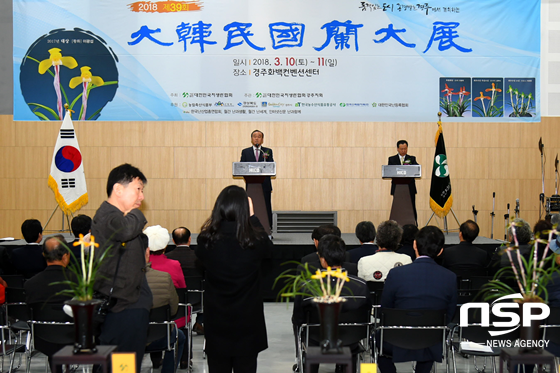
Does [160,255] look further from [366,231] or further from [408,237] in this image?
[408,237]

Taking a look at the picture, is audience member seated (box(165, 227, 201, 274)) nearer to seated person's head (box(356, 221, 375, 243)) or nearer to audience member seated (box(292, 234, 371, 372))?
seated person's head (box(356, 221, 375, 243))

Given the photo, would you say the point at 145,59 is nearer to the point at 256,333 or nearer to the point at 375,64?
the point at 375,64

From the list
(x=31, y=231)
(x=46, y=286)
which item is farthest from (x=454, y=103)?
(x=46, y=286)

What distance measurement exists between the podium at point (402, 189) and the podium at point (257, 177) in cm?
167

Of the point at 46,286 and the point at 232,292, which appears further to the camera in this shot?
the point at 46,286

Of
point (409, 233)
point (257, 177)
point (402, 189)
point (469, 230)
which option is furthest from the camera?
point (402, 189)

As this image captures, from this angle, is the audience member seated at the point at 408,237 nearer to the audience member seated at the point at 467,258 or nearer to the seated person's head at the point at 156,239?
the audience member seated at the point at 467,258

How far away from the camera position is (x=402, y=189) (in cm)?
715

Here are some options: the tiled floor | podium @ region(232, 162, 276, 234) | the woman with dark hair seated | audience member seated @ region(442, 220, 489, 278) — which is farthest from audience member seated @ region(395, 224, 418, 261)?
the woman with dark hair seated

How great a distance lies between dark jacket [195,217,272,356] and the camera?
2.60 meters

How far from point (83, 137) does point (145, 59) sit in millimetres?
1602

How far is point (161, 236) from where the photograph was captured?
3.90m

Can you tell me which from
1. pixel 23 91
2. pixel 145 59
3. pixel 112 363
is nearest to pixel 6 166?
pixel 23 91

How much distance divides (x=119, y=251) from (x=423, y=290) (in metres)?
1.73
